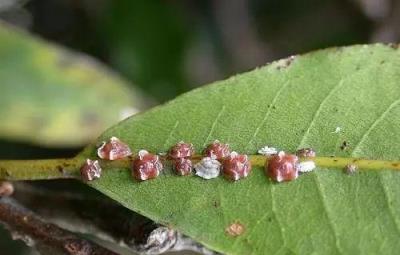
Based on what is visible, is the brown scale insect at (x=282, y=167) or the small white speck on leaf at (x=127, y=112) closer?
the brown scale insect at (x=282, y=167)

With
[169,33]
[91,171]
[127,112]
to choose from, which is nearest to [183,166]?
[91,171]

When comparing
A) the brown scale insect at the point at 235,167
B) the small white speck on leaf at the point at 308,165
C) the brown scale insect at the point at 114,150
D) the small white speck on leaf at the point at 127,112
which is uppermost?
the small white speck on leaf at the point at 127,112

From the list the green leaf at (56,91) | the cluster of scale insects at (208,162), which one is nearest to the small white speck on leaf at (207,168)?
the cluster of scale insects at (208,162)

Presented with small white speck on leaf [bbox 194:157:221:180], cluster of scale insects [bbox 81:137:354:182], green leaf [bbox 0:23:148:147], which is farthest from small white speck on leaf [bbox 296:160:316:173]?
green leaf [bbox 0:23:148:147]

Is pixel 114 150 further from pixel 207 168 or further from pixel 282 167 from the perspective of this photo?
pixel 282 167

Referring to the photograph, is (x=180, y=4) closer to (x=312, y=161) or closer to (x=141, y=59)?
(x=141, y=59)

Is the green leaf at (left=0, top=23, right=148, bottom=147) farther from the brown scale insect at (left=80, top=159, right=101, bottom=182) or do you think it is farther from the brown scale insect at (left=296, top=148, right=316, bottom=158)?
the brown scale insect at (left=296, top=148, right=316, bottom=158)

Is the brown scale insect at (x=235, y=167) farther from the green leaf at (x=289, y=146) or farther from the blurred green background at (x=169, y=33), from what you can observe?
the blurred green background at (x=169, y=33)
